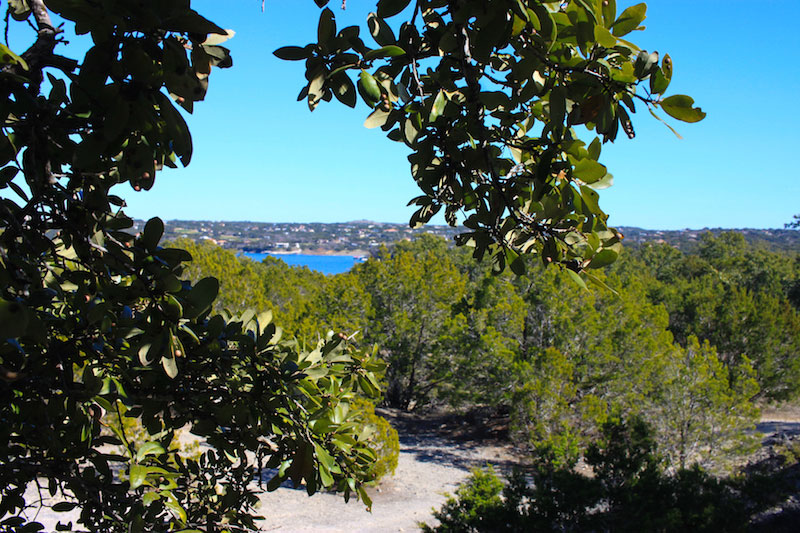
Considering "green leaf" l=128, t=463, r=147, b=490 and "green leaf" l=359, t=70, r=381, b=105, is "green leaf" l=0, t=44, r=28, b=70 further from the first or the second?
"green leaf" l=128, t=463, r=147, b=490

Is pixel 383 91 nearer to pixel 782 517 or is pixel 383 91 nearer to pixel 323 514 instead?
pixel 782 517

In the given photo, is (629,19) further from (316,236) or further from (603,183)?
(316,236)

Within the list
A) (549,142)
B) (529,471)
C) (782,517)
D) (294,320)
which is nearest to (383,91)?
(549,142)

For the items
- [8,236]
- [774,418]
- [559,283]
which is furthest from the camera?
[774,418]

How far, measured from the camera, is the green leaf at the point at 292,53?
1.03m

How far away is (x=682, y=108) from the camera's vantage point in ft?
3.01

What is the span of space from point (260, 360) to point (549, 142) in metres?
0.96

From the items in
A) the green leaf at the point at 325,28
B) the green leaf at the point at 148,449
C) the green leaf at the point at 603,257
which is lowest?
the green leaf at the point at 148,449

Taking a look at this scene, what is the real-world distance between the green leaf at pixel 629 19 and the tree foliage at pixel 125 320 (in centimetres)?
77

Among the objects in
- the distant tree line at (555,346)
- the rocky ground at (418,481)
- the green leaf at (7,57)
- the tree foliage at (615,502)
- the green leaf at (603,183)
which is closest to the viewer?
the green leaf at (7,57)

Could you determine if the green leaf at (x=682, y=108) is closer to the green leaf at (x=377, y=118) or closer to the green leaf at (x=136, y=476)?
the green leaf at (x=377, y=118)

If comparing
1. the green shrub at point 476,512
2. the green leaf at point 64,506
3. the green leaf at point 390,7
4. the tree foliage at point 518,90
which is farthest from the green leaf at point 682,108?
the green shrub at point 476,512

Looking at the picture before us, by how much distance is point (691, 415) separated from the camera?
11742 millimetres

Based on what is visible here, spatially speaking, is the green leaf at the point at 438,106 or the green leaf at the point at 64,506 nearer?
the green leaf at the point at 438,106
